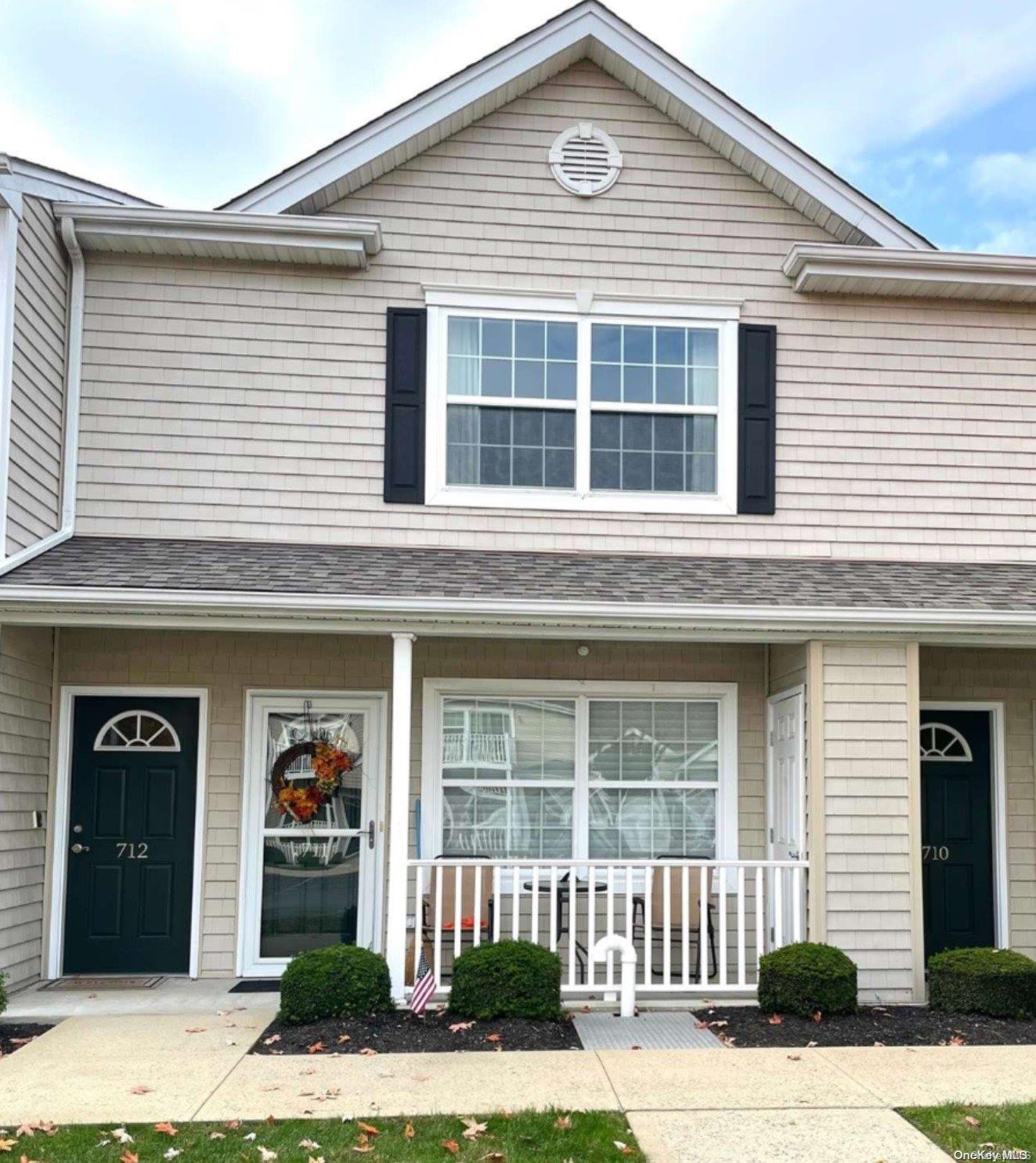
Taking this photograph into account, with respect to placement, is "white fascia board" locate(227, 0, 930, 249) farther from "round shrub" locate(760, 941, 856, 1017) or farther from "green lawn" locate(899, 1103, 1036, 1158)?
"green lawn" locate(899, 1103, 1036, 1158)

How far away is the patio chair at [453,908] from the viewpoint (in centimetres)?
870

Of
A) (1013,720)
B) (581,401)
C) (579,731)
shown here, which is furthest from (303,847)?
(1013,720)

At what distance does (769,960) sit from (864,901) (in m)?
0.86

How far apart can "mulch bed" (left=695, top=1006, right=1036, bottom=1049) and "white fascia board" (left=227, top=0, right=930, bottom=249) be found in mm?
5816

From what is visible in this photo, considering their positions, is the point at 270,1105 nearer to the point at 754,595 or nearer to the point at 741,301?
the point at 754,595

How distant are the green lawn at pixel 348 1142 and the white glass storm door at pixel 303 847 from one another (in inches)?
137

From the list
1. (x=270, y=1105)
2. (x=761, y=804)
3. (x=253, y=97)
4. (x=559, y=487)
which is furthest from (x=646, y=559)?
(x=253, y=97)

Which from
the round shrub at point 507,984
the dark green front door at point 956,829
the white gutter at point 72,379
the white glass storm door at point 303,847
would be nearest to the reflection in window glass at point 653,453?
the white glass storm door at point 303,847

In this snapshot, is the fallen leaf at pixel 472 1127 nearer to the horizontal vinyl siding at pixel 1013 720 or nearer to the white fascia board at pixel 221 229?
the horizontal vinyl siding at pixel 1013 720

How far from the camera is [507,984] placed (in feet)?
24.0

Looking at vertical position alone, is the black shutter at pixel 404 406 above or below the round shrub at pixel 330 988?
above

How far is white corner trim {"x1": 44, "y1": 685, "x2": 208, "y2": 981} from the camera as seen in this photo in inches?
344

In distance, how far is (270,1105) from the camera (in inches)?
227

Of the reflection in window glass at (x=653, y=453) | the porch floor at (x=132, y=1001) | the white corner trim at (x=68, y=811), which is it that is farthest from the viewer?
the reflection in window glass at (x=653, y=453)
